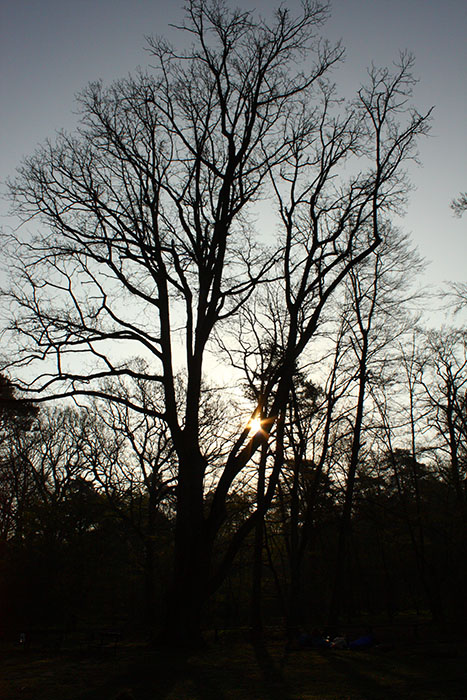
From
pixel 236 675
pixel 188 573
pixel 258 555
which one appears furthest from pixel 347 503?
pixel 236 675

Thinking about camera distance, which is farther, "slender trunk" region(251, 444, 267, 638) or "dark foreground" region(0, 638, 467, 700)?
"slender trunk" region(251, 444, 267, 638)

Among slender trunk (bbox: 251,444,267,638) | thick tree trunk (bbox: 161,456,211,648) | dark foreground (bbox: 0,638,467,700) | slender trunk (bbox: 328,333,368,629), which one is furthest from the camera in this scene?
slender trunk (bbox: 251,444,267,638)

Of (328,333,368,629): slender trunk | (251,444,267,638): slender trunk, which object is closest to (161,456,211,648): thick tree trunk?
(251,444,267,638): slender trunk

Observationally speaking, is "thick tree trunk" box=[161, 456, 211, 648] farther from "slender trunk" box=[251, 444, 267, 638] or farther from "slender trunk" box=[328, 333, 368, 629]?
"slender trunk" box=[328, 333, 368, 629]

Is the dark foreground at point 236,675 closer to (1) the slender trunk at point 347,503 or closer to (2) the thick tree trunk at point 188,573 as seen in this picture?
(2) the thick tree trunk at point 188,573

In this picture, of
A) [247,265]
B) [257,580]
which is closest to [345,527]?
[257,580]

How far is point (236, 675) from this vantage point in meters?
8.69

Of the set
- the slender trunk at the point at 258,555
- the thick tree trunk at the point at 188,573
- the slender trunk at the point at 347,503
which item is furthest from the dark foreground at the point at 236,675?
the slender trunk at the point at 258,555

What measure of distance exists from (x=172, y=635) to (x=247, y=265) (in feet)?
31.7

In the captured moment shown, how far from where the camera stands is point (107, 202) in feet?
44.2

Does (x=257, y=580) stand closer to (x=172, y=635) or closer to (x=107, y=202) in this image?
(x=172, y=635)

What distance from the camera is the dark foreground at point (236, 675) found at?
6.84 m

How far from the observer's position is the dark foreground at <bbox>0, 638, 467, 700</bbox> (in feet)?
22.4

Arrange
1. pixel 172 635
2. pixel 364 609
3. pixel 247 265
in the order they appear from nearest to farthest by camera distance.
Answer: pixel 172 635
pixel 247 265
pixel 364 609
